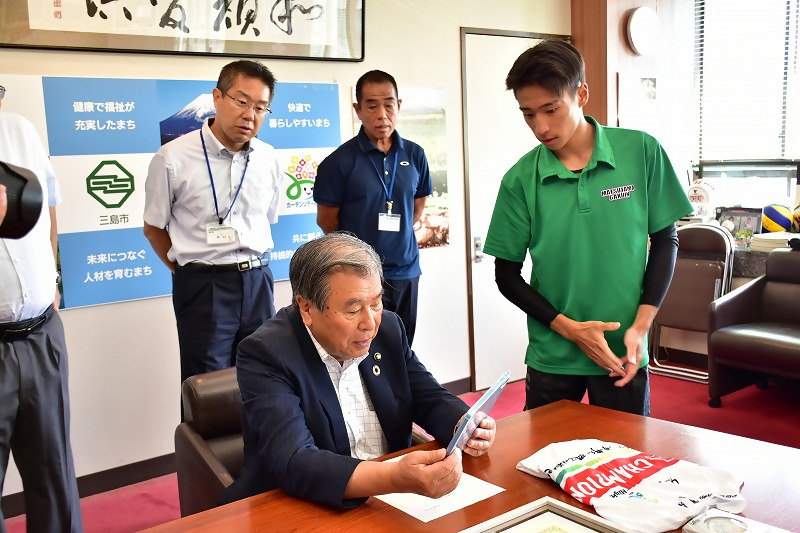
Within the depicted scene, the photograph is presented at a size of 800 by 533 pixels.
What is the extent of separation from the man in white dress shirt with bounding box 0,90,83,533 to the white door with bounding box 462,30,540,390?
2.72 metres

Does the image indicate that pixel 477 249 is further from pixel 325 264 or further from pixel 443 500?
pixel 443 500

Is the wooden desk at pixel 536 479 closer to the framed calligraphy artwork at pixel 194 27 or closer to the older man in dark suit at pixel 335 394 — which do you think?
the older man in dark suit at pixel 335 394

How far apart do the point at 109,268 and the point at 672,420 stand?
10.3 ft

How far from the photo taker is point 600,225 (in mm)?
1974

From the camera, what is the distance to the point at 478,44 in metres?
4.56

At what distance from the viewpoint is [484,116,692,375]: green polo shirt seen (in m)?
1.98

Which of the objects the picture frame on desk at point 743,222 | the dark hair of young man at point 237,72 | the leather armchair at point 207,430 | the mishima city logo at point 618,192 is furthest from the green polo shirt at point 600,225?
the picture frame on desk at point 743,222

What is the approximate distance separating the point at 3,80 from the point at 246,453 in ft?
7.42

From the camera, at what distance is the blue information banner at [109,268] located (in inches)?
128

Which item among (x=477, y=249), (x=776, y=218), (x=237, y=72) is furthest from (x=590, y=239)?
(x=776, y=218)

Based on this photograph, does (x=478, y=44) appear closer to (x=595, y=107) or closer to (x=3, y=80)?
(x=595, y=107)

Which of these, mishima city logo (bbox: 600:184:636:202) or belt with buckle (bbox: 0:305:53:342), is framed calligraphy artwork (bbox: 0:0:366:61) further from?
mishima city logo (bbox: 600:184:636:202)

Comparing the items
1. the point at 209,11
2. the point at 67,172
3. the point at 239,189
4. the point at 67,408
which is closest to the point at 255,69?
the point at 239,189

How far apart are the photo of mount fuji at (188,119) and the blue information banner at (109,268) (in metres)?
0.49
